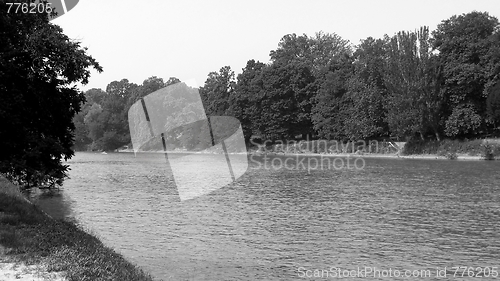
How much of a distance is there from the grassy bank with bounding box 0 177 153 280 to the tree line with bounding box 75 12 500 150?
73593mm

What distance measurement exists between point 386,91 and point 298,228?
262 ft

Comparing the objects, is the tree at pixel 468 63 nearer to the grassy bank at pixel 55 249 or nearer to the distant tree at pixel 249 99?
the distant tree at pixel 249 99

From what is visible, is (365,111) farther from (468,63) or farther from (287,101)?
(287,101)

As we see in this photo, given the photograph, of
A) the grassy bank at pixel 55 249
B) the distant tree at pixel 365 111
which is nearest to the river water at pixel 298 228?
the grassy bank at pixel 55 249

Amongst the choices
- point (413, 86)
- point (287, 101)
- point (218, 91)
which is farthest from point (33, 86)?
point (218, 91)

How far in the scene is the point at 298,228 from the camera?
24859mm

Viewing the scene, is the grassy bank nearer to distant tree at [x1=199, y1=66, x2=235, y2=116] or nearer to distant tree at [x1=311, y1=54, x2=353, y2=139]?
distant tree at [x1=311, y1=54, x2=353, y2=139]

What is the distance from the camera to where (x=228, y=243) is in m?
21.5

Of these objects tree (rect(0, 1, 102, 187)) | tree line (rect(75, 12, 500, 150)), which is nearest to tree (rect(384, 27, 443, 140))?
tree line (rect(75, 12, 500, 150))

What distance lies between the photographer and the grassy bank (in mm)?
11781

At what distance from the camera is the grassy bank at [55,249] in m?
11.8

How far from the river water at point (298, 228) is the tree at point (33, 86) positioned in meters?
3.79

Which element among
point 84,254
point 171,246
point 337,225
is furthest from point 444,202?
point 84,254

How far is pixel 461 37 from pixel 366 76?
75.6 ft
